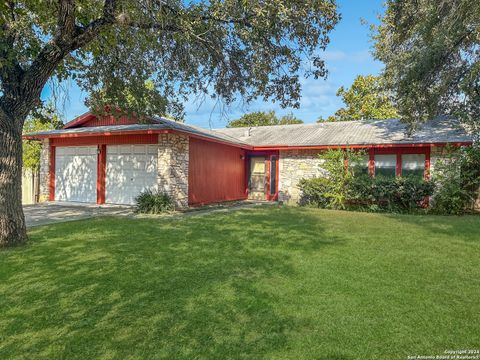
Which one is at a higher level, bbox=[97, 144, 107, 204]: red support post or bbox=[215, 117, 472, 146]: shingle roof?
bbox=[215, 117, 472, 146]: shingle roof

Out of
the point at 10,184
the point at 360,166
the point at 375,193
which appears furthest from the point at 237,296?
the point at 360,166

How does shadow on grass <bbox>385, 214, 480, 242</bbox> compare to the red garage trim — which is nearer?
shadow on grass <bbox>385, 214, 480, 242</bbox>

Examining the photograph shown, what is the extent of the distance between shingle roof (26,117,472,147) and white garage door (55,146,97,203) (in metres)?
0.96

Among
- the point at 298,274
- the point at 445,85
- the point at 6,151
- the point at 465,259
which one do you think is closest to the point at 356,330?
the point at 298,274

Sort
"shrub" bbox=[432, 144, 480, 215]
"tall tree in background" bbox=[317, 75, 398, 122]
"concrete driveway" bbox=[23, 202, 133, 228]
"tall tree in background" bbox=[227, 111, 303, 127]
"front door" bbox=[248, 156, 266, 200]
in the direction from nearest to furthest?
"concrete driveway" bbox=[23, 202, 133, 228]
"shrub" bbox=[432, 144, 480, 215]
"front door" bbox=[248, 156, 266, 200]
"tall tree in background" bbox=[317, 75, 398, 122]
"tall tree in background" bbox=[227, 111, 303, 127]

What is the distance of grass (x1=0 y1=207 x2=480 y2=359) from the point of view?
2.85 meters

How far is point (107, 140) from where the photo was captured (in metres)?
13.2

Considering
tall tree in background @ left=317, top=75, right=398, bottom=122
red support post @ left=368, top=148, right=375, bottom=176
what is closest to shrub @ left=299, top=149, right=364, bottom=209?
red support post @ left=368, top=148, right=375, bottom=176

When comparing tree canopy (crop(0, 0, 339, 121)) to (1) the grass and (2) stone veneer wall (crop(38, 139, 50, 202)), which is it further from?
(2) stone veneer wall (crop(38, 139, 50, 202))

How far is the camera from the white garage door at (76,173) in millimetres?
13625

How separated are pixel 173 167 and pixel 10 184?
593 cm

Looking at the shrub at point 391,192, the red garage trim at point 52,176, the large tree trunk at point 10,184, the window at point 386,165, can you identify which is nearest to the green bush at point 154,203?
the large tree trunk at point 10,184

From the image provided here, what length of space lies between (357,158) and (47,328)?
11576 mm

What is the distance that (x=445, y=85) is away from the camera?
11.4 meters
